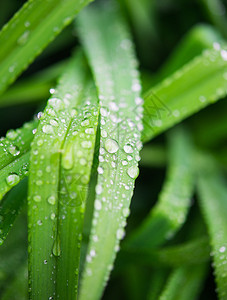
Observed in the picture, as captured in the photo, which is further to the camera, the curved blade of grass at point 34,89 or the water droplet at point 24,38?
the curved blade of grass at point 34,89

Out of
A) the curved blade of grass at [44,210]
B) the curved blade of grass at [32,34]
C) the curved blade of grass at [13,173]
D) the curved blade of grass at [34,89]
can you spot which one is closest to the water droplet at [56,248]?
the curved blade of grass at [44,210]

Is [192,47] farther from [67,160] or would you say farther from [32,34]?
[67,160]

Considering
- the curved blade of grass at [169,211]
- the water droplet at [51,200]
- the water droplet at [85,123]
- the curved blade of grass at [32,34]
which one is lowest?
the curved blade of grass at [169,211]

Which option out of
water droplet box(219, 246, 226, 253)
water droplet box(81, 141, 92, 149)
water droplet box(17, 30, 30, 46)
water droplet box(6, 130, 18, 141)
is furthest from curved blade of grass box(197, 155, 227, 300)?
water droplet box(17, 30, 30, 46)

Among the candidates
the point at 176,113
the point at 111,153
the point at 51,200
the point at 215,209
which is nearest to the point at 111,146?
the point at 111,153

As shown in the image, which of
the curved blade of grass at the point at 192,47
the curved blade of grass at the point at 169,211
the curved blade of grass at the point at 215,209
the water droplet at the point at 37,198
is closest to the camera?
the water droplet at the point at 37,198

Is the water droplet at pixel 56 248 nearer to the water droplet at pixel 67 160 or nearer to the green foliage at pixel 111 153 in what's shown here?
the green foliage at pixel 111 153

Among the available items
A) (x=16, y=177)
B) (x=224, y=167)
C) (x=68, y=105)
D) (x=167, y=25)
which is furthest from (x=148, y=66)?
(x=16, y=177)

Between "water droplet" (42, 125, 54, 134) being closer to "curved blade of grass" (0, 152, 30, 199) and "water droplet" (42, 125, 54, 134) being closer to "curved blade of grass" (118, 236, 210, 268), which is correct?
"curved blade of grass" (0, 152, 30, 199)

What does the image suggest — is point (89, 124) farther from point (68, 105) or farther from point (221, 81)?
point (221, 81)

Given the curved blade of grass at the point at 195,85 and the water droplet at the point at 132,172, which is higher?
the curved blade of grass at the point at 195,85
